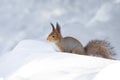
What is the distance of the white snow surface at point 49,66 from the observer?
9.06 feet

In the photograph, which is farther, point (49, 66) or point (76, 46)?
point (76, 46)

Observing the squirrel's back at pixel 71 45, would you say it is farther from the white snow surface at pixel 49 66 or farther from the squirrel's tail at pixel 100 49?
the white snow surface at pixel 49 66

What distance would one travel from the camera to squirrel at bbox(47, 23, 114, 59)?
4469 millimetres

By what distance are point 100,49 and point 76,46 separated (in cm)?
31

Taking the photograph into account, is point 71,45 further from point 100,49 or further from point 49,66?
point 49,66

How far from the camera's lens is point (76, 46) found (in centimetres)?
449

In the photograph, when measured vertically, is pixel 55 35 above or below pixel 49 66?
above

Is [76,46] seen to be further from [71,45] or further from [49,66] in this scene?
[49,66]

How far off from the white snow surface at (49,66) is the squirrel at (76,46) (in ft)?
3.09

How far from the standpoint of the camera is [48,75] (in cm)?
284

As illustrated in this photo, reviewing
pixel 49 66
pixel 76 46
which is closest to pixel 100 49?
pixel 76 46

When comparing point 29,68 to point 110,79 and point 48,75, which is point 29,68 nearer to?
point 48,75

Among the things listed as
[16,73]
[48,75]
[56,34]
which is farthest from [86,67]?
[56,34]

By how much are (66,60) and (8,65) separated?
51 centimetres
